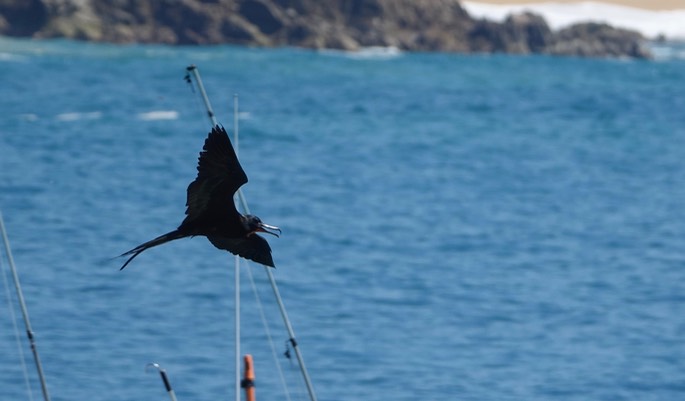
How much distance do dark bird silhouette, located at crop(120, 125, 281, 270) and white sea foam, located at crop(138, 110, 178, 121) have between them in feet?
133

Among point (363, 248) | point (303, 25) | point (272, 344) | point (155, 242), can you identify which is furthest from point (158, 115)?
point (303, 25)

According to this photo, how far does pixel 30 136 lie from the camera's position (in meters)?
43.9

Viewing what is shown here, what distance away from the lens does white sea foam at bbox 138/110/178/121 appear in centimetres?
5062

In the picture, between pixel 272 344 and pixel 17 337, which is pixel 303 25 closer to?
pixel 272 344

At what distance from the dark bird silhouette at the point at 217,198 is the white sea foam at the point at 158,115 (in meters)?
40.7

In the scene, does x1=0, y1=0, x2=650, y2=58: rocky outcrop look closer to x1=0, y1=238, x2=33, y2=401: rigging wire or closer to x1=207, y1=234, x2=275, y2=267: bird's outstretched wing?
x1=0, y1=238, x2=33, y2=401: rigging wire

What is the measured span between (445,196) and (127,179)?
7.39 m

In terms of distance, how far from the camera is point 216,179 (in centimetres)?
984

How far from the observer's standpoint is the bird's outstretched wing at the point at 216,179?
970 centimetres

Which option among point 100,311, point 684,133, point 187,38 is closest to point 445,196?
point 100,311

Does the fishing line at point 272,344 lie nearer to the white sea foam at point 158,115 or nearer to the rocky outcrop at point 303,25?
the white sea foam at point 158,115

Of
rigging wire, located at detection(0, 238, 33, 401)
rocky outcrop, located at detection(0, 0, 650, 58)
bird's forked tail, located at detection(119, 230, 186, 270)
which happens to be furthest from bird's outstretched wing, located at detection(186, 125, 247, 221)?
rocky outcrop, located at detection(0, 0, 650, 58)

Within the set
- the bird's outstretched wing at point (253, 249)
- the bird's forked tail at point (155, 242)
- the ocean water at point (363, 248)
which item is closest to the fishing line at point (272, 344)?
the ocean water at point (363, 248)

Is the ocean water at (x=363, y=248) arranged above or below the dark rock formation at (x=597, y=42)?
below
